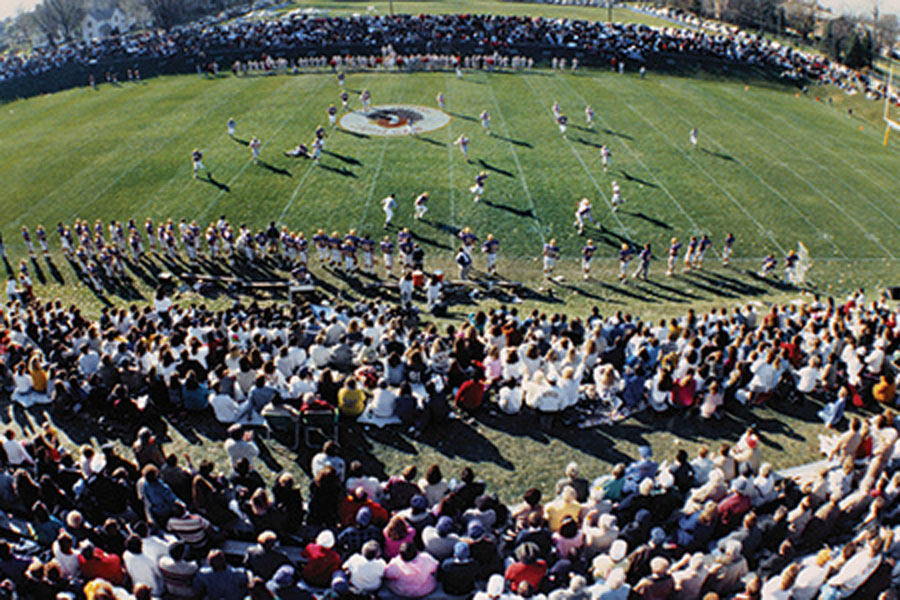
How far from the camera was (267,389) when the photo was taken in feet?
40.3

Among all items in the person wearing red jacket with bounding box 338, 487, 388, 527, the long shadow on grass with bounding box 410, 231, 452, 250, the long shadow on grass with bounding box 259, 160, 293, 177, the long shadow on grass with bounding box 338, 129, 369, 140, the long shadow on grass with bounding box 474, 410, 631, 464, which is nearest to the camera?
the person wearing red jacket with bounding box 338, 487, 388, 527

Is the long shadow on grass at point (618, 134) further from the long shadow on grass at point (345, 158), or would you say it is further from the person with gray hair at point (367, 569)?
the person with gray hair at point (367, 569)

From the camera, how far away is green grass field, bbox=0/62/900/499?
12609 mm

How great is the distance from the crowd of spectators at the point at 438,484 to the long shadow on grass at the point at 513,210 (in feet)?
38.8

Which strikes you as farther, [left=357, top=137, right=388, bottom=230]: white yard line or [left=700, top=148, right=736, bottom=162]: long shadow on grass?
[left=700, top=148, right=736, bottom=162]: long shadow on grass

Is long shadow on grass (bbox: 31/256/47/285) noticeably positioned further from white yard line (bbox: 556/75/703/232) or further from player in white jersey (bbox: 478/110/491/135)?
white yard line (bbox: 556/75/703/232)

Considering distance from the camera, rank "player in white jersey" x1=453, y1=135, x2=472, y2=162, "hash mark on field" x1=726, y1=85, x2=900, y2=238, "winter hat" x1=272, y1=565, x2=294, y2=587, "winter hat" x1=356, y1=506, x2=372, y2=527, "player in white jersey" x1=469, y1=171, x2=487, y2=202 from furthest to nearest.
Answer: "player in white jersey" x1=453, y1=135, x2=472, y2=162 < "hash mark on field" x1=726, y1=85, x2=900, y2=238 < "player in white jersey" x1=469, y1=171, x2=487, y2=202 < "winter hat" x1=356, y1=506, x2=372, y2=527 < "winter hat" x1=272, y1=565, x2=294, y2=587

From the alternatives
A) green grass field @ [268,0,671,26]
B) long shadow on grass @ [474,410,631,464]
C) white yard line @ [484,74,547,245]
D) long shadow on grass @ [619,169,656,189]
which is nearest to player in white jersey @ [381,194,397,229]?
white yard line @ [484,74,547,245]

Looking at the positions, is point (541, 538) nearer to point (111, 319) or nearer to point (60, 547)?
point (60, 547)

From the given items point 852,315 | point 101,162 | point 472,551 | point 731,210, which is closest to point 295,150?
point 101,162

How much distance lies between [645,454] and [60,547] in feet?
28.5

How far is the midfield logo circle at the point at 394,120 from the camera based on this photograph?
35.9m

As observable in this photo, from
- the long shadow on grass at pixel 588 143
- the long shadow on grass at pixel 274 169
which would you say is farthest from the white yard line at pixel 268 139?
the long shadow on grass at pixel 588 143

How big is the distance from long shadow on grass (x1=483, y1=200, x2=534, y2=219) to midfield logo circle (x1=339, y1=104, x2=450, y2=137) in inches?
388
